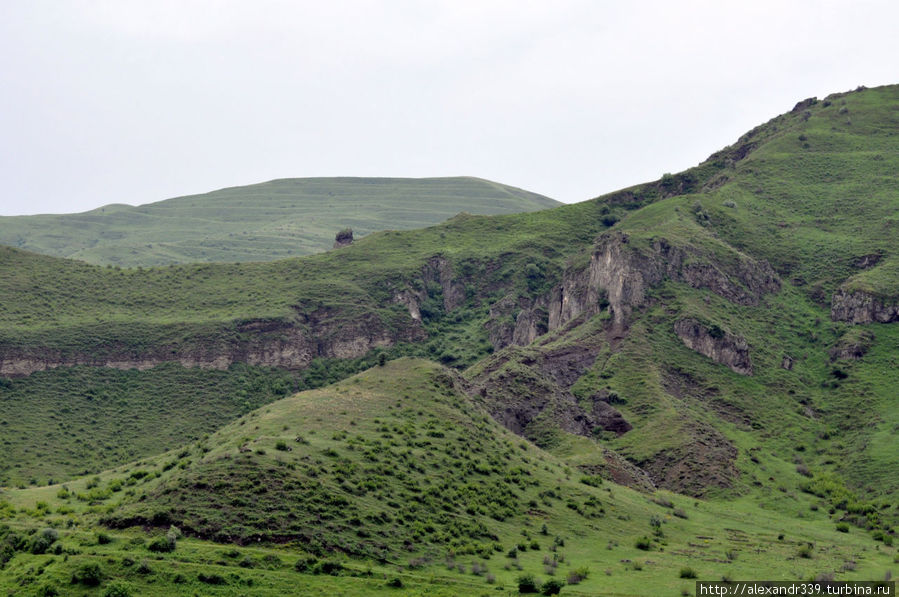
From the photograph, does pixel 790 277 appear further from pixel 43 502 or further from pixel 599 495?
pixel 43 502

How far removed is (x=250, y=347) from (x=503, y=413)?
213 feet

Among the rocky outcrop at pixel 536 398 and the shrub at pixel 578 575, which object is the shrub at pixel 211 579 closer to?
the shrub at pixel 578 575

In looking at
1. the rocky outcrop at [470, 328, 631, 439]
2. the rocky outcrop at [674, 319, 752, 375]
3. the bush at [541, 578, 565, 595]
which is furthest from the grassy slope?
the rocky outcrop at [674, 319, 752, 375]

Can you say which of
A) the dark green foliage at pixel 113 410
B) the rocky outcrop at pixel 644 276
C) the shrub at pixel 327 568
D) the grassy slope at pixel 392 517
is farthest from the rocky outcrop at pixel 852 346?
the shrub at pixel 327 568

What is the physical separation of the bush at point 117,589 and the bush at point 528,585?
82.0 feet

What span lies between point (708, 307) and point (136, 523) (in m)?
103

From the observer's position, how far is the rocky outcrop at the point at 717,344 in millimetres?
142375

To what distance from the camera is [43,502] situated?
78625 millimetres

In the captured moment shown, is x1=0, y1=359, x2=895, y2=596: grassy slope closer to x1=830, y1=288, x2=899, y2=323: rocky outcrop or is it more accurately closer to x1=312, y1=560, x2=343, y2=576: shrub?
x1=312, y1=560, x2=343, y2=576: shrub

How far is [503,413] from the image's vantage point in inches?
4833

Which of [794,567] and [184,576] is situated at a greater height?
[184,576]

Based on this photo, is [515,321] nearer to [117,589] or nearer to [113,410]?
[113,410]

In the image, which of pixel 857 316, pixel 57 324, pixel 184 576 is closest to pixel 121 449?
pixel 57 324

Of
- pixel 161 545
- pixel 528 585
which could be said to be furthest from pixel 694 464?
pixel 161 545
